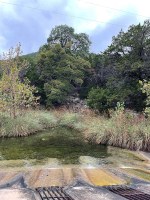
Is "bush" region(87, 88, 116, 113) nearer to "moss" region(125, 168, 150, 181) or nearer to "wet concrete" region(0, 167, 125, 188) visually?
"moss" region(125, 168, 150, 181)

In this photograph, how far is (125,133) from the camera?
1202 centimetres

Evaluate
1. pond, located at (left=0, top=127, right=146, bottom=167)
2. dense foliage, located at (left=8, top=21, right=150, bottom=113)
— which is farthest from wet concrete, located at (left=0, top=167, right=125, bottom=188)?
dense foliage, located at (left=8, top=21, right=150, bottom=113)

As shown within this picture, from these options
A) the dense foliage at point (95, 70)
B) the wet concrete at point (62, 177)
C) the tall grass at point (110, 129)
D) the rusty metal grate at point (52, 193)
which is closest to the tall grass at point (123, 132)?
the tall grass at point (110, 129)

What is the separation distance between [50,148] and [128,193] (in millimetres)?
6160

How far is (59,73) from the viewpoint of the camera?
2823 centimetres

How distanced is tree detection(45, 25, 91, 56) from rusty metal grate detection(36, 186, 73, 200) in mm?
32398

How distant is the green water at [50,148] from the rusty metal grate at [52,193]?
10.2 feet

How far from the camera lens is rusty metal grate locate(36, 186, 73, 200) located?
219 inches

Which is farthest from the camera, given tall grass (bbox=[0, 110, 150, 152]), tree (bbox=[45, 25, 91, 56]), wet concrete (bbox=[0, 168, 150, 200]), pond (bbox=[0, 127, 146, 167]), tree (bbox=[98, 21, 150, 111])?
tree (bbox=[45, 25, 91, 56])

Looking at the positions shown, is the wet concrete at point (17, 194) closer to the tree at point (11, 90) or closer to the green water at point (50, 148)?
the green water at point (50, 148)

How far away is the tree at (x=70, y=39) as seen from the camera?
38625 mm

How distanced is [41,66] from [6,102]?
44.4ft

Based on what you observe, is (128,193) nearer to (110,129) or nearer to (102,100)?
(110,129)

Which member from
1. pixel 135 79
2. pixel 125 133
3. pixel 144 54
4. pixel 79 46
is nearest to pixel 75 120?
pixel 135 79
